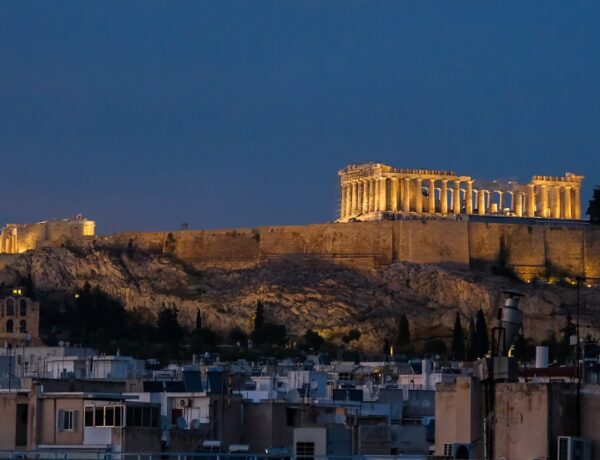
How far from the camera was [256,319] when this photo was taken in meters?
89.3

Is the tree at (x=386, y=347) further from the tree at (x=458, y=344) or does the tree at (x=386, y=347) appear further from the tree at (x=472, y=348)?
the tree at (x=472, y=348)

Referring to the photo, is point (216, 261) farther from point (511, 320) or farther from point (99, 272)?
point (511, 320)

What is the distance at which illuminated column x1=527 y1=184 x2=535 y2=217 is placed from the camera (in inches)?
4211

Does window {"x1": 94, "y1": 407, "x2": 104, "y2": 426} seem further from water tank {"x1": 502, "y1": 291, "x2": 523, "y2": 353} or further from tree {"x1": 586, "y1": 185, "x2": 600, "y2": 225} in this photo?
tree {"x1": 586, "y1": 185, "x2": 600, "y2": 225}

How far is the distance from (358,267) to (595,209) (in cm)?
1446

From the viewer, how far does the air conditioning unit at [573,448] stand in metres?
16.1

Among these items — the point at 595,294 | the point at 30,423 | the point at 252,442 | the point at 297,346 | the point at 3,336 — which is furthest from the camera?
the point at 595,294

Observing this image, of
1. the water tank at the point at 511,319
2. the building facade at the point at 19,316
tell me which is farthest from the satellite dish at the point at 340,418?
the building facade at the point at 19,316

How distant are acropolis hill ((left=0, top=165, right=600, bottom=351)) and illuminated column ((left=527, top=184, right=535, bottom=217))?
2.37m

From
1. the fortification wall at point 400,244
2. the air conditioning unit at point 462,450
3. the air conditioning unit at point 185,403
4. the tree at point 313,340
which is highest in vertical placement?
the fortification wall at point 400,244

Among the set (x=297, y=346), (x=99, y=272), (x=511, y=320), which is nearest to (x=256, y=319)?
(x=297, y=346)

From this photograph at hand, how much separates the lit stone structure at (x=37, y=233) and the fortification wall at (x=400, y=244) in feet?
31.5

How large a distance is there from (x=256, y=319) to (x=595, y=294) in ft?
47.2

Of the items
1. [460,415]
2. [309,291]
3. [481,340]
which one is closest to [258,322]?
[309,291]
